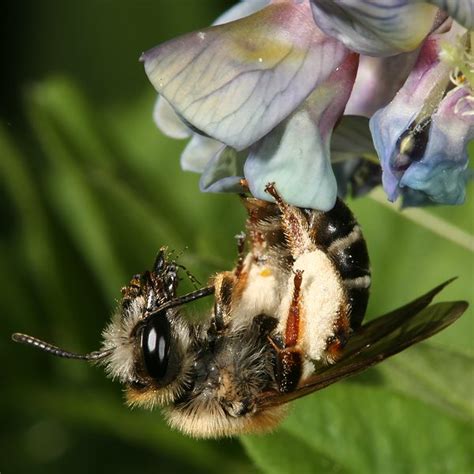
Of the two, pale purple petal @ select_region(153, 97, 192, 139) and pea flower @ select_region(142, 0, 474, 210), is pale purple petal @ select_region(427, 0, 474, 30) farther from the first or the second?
pale purple petal @ select_region(153, 97, 192, 139)

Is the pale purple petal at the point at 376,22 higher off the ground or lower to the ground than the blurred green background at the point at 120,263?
higher

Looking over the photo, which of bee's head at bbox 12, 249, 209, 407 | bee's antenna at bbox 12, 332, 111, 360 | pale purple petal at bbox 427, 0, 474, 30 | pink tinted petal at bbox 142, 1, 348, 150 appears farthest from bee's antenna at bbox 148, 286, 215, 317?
pale purple petal at bbox 427, 0, 474, 30

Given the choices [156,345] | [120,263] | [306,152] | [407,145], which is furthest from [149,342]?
[120,263]

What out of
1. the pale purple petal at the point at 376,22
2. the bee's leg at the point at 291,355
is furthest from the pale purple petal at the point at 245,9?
the bee's leg at the point at 291,355

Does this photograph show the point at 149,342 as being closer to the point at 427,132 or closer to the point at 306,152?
the point at 306,152

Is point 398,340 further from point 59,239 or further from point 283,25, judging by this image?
point 59,239

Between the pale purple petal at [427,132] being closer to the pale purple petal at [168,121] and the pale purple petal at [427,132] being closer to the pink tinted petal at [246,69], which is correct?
the pink tinted petal at [246,69]
